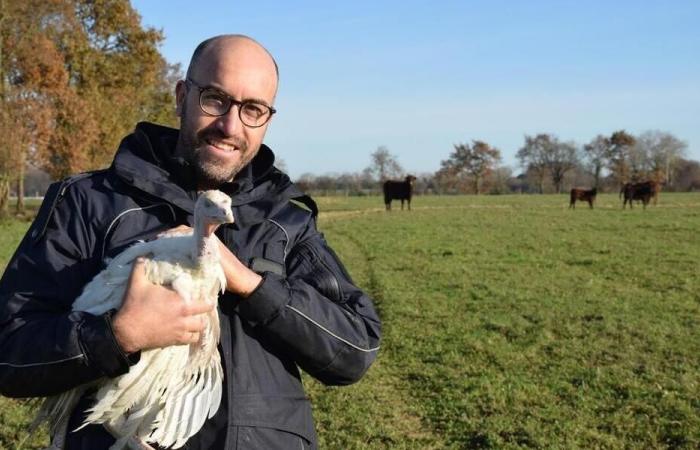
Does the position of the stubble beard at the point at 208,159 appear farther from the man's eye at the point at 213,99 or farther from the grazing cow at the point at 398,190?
the grazing cow at the point at 398,190

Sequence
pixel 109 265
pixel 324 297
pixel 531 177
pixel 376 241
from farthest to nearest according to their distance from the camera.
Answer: pixel 531 177, pixel 376 241, pixel 324 297, pixel 109 265

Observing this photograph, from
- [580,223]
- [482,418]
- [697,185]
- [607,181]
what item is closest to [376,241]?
[580,223]

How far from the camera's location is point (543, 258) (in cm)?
1941

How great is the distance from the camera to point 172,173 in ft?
9.53

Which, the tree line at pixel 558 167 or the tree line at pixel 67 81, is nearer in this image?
the tree line at pixel 67 81

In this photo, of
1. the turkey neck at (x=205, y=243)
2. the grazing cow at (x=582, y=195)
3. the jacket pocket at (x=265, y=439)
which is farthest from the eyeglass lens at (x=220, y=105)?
the grazing cow at (x=582, y=195)

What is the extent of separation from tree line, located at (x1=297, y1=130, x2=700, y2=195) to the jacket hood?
100 metres

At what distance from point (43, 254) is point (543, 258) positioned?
18284 millimetres

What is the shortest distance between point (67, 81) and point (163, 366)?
118 ft

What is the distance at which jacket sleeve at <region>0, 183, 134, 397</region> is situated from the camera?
2252 millimetres

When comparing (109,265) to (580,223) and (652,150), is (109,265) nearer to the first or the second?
(580,223)

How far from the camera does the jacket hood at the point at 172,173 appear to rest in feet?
8.72

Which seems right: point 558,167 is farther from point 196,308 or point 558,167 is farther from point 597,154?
point 196,308

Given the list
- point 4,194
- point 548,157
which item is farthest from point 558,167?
point 4,194
